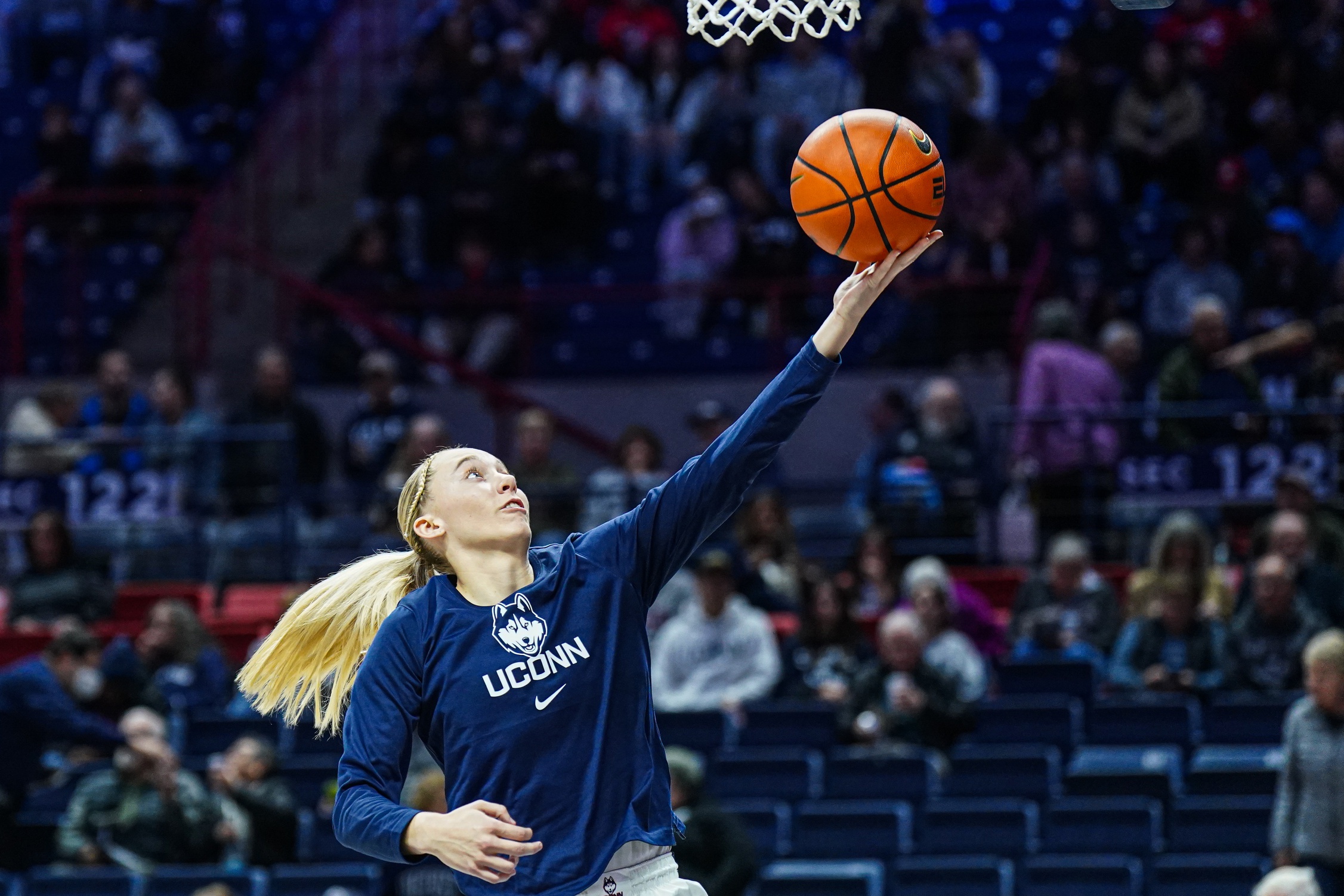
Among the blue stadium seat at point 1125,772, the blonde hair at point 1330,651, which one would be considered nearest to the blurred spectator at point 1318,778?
the blonde hair at point 1330,651

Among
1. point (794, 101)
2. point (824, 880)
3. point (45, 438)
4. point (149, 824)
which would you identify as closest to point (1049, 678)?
point (824, 880)

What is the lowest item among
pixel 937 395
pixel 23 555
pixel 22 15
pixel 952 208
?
pixel 23 555

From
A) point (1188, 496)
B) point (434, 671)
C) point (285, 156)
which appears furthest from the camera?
point (285, 156)

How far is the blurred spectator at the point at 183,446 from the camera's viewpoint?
518 inches

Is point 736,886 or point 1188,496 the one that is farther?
point 1188,496

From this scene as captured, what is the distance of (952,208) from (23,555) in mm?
6788

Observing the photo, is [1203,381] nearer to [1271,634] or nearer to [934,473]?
[934,473]

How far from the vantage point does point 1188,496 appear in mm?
11844

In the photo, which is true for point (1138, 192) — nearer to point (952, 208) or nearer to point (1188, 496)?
point (952, 208)

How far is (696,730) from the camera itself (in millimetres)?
10414

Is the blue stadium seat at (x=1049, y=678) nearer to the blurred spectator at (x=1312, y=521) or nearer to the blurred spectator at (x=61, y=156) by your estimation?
the blurred spectator at (x=1312, y=521)

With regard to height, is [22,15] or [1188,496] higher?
[22,15]

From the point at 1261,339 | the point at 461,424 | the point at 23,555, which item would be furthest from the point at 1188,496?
the point at 23,555

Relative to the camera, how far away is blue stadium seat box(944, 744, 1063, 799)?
31.4 ft
